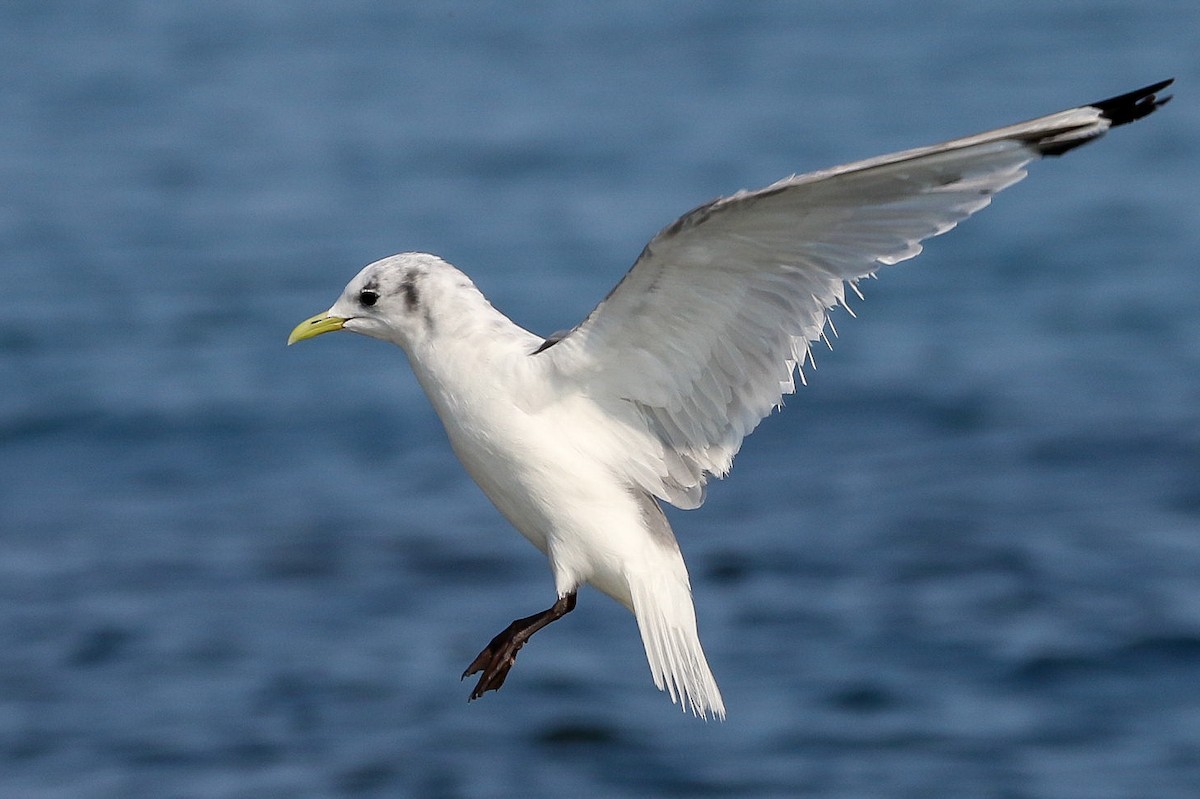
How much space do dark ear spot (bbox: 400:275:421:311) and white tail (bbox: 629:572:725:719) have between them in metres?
0.95

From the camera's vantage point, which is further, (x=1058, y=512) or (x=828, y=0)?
(x=828, y=0)

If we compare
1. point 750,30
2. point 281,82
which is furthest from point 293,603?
point 750,30

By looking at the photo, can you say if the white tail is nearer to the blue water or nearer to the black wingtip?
the black wingtip

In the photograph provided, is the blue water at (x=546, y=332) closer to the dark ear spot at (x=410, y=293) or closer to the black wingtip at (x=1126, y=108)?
the dark ear spot at (x=410, y=293)

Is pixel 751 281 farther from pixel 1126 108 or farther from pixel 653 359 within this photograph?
pixel 1126 108

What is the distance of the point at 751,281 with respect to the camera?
198 inches

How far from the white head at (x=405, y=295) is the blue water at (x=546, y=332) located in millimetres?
6138

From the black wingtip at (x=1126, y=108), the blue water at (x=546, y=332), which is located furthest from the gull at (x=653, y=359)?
the blue water at (x=546, y=332)

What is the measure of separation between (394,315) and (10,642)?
790 centimetres

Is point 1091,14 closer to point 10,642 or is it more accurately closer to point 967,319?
point 967,319

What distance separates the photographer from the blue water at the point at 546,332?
11422mm

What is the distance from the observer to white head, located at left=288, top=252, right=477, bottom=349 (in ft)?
17.1

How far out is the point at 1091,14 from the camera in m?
23.4

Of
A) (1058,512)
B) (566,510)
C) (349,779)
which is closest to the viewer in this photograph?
(566,510)
